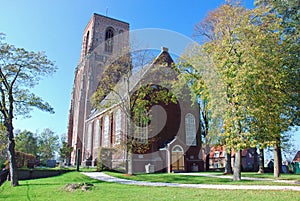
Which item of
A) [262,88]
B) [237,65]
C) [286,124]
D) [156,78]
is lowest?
[286,124]

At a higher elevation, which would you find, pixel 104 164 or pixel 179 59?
pixel 179 59

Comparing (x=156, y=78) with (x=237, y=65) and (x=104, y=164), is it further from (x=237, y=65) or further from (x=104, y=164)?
(x=237, y=65)

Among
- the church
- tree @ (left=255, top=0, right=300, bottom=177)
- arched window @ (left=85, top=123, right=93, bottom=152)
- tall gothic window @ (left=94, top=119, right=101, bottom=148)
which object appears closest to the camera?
tree @ (left=255, top=0, right=300, bottom=177)

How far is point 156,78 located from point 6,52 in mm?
13608

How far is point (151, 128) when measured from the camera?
2620 centimetres

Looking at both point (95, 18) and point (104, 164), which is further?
point (95, 18)

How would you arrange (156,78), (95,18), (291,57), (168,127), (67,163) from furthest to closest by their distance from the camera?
1. (95,18)
2. (67,163)
3. (168,127)
4. (156,78)
5. (291,57)

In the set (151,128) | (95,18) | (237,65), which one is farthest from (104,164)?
(95,18)

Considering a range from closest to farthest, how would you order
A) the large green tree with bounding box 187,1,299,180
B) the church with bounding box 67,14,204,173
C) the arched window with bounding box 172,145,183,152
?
1. the large green tree with bounding box 187,1,299,180
2. the church with bounding box 67,14,204,173
3. the arched window with bounding box 172,145,183,152

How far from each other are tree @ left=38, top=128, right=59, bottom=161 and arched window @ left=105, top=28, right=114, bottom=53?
26751 millimetres

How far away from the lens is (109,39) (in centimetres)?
5019

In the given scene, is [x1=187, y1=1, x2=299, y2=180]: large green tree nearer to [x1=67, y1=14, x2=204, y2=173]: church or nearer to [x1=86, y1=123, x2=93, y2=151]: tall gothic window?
[x1=67, y1=14, x2=204, y2=173]: church

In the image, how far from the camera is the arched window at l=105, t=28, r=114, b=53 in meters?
48.1

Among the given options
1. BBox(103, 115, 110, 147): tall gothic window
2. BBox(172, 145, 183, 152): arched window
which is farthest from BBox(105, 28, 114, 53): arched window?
BBox(172, 145, 183, 152): arched window
